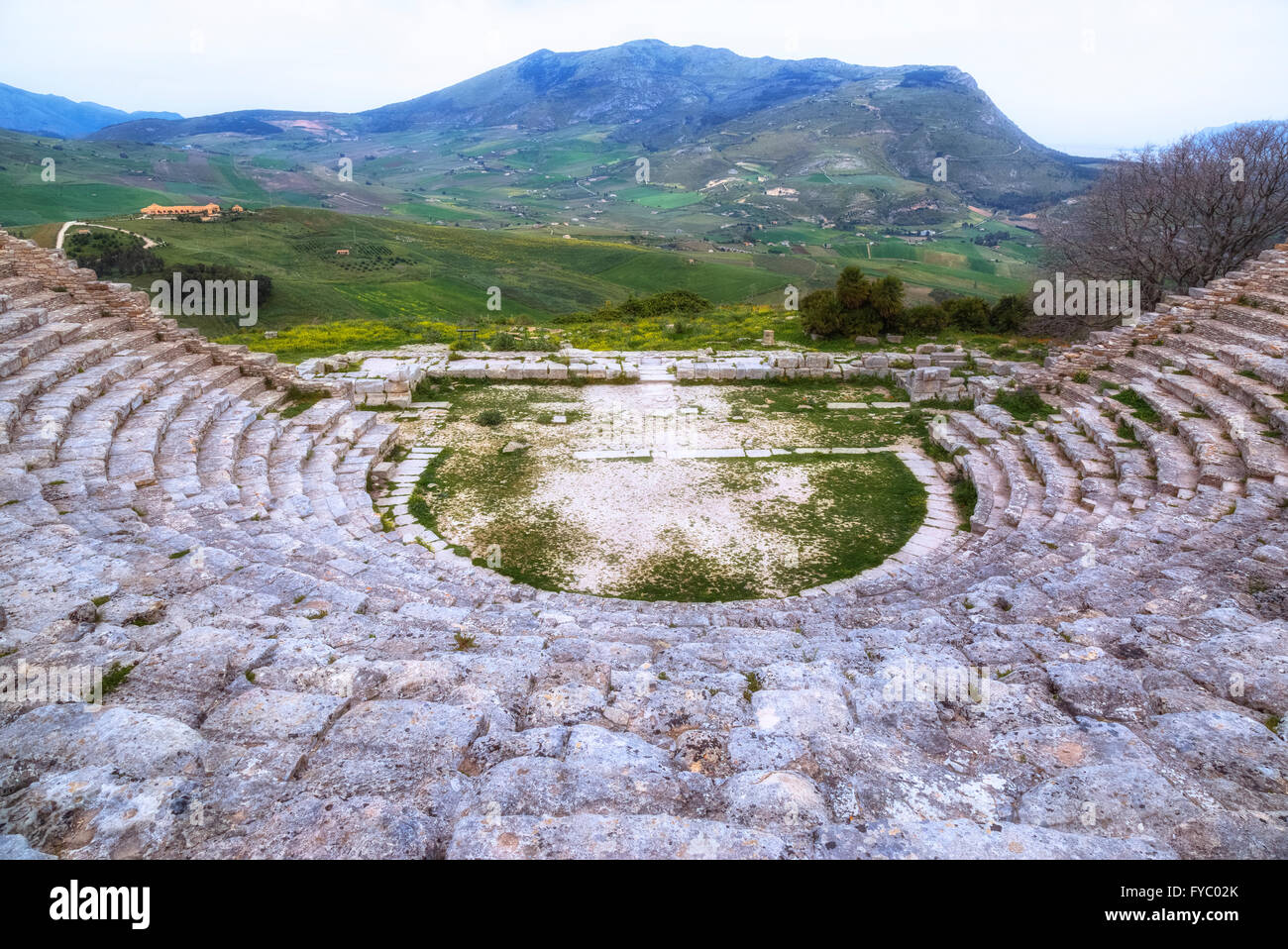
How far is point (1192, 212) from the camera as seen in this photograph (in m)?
19.0

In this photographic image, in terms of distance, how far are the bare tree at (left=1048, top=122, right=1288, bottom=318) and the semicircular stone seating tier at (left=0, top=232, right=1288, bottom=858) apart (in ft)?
40.2

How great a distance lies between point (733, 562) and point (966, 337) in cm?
1480

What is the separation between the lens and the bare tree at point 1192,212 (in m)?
18.2

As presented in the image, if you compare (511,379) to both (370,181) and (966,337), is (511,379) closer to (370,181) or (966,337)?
(966,337)

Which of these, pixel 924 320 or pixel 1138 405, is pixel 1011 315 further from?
pixel 1138 405

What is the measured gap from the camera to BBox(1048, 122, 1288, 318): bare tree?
59.6 feet

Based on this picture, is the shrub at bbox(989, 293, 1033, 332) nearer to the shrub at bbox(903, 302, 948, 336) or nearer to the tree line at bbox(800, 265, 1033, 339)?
the tree line at bbox(800, 265, 1033, 339)

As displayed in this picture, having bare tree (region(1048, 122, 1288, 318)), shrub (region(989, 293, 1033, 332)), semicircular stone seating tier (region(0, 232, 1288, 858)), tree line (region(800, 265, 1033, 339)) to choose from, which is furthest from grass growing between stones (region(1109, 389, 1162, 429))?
bare tree (region(1048, 122, 1288, 318))

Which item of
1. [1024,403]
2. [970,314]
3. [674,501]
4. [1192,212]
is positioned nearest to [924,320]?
[970,314]

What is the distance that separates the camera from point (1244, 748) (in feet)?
10.1

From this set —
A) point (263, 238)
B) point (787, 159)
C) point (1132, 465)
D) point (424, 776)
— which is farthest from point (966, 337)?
point (787, 159)

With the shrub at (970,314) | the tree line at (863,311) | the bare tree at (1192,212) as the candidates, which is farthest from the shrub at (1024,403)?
the bare tree at (1192,212)

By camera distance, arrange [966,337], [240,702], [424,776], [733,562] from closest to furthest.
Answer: [424,776], [240,702], [733,562], [966,337]

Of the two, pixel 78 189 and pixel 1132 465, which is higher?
pixel 78 189
